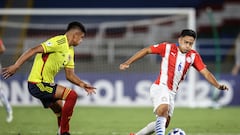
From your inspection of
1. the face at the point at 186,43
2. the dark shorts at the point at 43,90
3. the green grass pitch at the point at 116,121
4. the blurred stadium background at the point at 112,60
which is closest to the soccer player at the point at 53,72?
the dark shorts at the point at 43,90

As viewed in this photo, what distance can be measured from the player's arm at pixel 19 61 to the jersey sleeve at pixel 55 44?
96 mm

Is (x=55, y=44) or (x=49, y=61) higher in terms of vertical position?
(x=55, y=44)

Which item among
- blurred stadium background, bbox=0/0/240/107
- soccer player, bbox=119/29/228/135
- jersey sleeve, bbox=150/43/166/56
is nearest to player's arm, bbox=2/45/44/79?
soccer player, bbox=119/29/228/135

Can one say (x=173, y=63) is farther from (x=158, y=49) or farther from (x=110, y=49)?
(x=110, y=49)

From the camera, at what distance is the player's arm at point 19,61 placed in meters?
9.72

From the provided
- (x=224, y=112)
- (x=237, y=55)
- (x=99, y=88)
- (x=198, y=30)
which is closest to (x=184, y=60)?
(x=224, y=112)

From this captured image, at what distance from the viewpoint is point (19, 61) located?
32.4 feet

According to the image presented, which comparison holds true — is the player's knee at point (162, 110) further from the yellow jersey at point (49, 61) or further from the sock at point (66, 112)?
the yellow jersey at point (49, 61)

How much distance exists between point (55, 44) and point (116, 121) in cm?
500

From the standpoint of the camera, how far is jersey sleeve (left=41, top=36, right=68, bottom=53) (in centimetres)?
1020

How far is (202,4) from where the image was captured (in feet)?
94.0

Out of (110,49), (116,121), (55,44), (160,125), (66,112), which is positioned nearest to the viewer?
(160,125)

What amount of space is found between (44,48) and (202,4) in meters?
19.2

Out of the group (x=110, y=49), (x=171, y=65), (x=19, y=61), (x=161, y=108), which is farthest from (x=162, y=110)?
(x=110, y=49)
